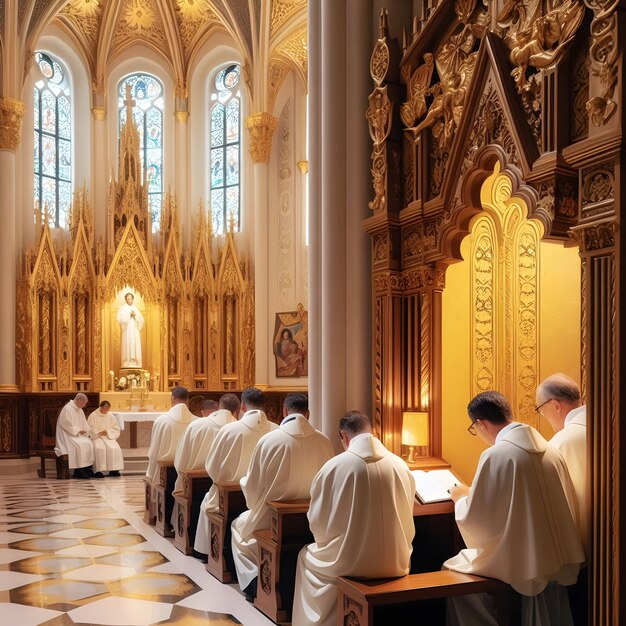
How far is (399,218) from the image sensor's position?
739 cm

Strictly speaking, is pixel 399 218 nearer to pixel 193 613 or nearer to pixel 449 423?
pixel 449 423

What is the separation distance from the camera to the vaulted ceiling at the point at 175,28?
17672 mm

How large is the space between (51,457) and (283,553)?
11.3 metres

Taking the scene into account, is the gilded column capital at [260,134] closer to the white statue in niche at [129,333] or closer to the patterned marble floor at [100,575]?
the white statue in niche at [129,333]

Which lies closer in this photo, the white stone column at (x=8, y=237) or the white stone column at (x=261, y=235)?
the white stone column at (x=8, y=237)

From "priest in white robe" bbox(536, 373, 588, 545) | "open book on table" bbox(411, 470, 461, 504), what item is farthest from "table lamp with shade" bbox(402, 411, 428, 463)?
"priest in white robe" bbox(536, 373, 588, 545)

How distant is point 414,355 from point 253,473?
69.8 inches

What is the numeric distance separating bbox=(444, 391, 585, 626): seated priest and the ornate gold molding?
650 inches

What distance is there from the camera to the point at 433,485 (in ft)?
20.2

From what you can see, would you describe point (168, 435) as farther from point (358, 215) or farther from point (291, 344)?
point (291, 344)

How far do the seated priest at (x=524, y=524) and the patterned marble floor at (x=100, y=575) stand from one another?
2189 millimetres

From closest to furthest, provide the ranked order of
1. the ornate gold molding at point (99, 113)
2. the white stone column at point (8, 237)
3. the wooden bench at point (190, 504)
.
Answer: the wooden bench at point (190, 504), the white stone column at point (8, 237), the ornate gold molding at point (99, 113)

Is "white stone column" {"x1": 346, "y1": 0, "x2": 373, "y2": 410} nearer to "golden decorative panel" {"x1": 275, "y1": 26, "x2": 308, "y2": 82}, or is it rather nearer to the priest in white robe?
the priest in white robe

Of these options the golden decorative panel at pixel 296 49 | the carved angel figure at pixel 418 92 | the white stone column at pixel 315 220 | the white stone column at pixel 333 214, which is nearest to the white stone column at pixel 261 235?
the golden decorative panel at pixel 296 49
